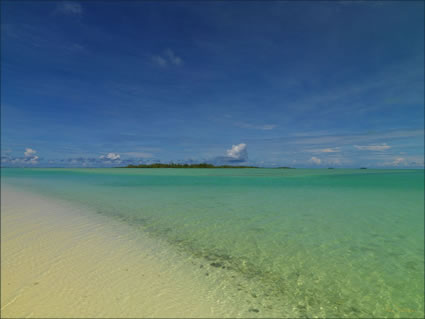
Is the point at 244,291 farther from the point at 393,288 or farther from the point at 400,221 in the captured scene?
the point at 400,221

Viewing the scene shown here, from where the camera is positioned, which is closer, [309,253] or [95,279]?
[95,279]

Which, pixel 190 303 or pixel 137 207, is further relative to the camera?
pixel 137 207

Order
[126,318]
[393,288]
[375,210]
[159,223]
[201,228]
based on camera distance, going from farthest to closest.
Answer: [375,210], [159,223], [201,228], [393,288], [126,318]

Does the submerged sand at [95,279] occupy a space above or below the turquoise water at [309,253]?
above

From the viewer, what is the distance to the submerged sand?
2947 mm

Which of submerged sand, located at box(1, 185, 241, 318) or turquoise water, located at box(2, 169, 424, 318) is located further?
turquoise water, located at box(2, 169, 424, 318)

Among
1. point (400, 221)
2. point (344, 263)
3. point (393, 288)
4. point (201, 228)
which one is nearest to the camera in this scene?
point (393, 288)

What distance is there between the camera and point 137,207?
34.0 feet

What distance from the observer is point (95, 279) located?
3.63 metres

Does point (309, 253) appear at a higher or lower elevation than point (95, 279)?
lower

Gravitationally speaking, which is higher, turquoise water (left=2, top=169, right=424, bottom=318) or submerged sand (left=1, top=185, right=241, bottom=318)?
submerged sand (left=1, top=185, right=241, bottom=318)

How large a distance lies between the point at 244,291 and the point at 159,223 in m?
4.58

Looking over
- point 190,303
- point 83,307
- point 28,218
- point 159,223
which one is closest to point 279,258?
point 190,303

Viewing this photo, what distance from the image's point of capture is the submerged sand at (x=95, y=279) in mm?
2947
